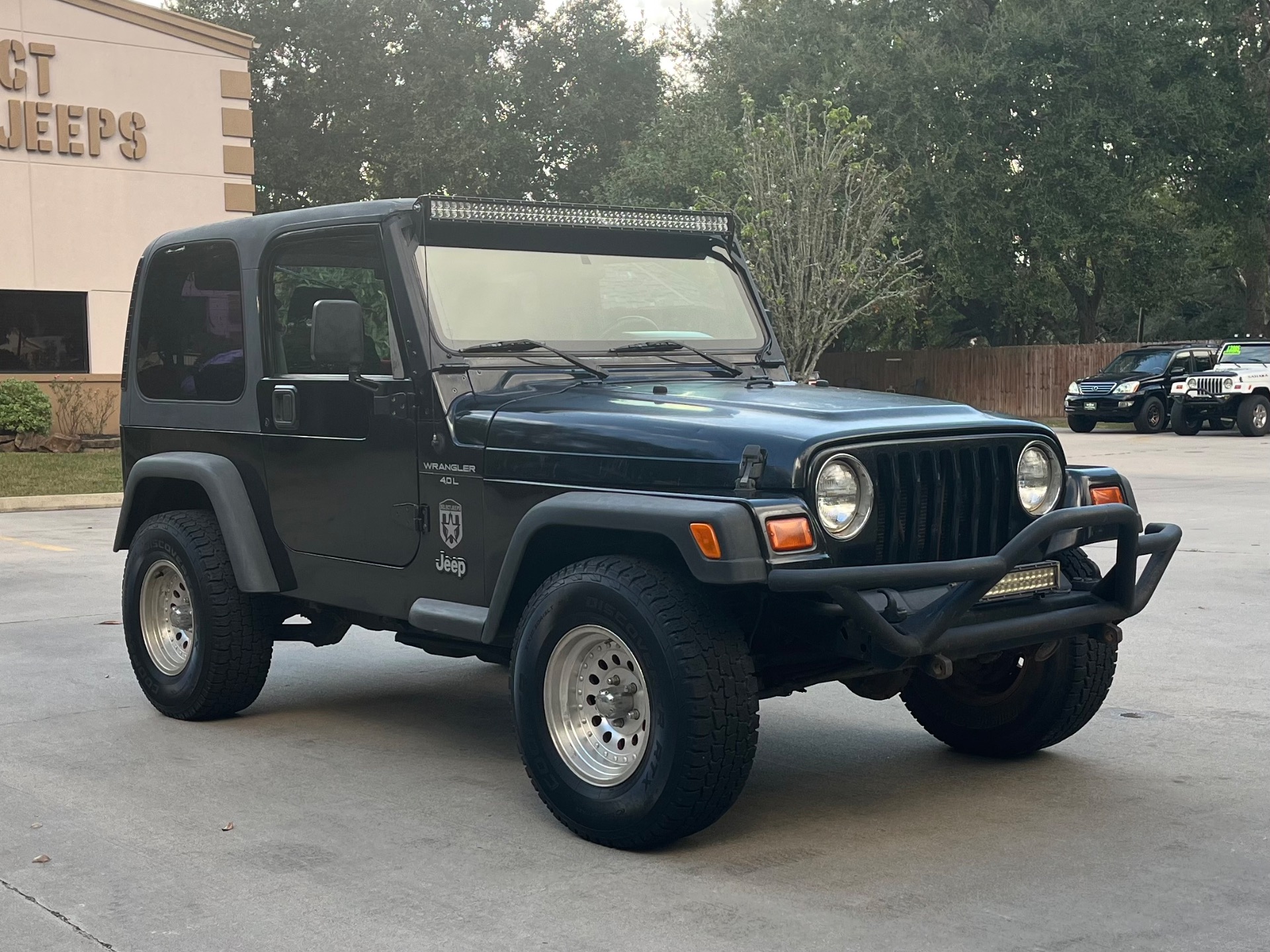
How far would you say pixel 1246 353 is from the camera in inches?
1205

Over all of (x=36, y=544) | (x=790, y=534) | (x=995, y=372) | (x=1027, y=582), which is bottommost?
(x=36, y=544)

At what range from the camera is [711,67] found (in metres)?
45.6

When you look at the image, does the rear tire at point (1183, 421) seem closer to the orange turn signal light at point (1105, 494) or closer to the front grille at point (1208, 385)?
the front grille at point (1208, 385)

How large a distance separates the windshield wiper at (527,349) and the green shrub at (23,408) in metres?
18.5

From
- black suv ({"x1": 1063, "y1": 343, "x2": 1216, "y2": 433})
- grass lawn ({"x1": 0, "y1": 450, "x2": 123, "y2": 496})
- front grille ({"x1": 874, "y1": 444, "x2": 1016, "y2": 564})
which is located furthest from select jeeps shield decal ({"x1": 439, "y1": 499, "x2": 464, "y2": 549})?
black suv ({"x1": 1063, "y1": 343, "x2": 1216, "y2": 433})

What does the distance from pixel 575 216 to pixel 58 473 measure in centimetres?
1538

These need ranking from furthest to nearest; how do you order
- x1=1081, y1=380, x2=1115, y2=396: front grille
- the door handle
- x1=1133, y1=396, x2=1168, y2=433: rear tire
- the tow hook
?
x1=1081, y1=380, x2=1115, y2=396: front grille → x1=1133, y1=396, x2=1168, y2=433: rear tire → the door handle → the tow hook

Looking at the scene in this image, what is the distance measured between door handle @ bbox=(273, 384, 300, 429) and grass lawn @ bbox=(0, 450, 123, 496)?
12.4m

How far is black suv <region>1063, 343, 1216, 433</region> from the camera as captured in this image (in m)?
31.4

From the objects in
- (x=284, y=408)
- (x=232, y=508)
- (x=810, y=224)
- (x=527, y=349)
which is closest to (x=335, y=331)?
(x=527, y=349)

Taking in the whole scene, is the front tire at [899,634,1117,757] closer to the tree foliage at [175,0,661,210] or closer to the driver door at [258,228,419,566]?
the driver door at [258,228,419,566]

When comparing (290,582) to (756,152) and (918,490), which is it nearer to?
(918,490)

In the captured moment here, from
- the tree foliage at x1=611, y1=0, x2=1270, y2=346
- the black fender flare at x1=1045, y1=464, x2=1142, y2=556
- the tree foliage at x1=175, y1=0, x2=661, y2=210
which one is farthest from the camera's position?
the tree foliage at x1=175, y1=0, x2=661, y2=210

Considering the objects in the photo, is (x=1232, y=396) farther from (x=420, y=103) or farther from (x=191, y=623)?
(x=420, y=103)
